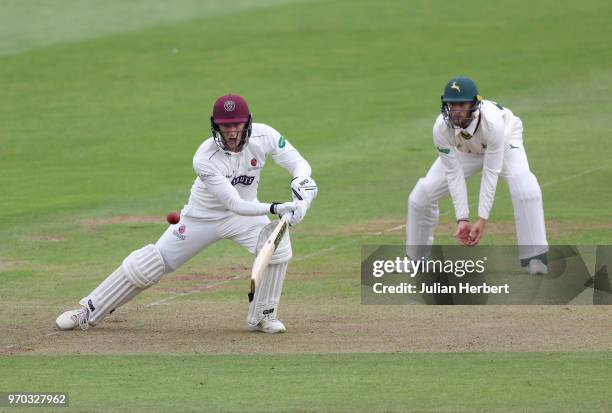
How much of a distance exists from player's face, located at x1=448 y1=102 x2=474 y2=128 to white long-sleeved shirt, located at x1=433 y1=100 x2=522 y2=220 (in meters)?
0.13

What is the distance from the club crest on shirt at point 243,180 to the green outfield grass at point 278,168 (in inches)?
46.8

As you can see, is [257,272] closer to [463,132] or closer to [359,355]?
[359,355]

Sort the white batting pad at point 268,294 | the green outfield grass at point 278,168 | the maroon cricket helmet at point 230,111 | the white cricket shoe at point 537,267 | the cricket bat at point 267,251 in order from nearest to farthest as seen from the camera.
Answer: the green outfield grass at point 278,168, the cricket bat at point 267,251, the maroon cricket helmet at point 230,111, the white batting pad at point 268,294, the white cricket shoe at point 537,267

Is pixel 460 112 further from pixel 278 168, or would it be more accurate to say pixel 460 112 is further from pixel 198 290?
pixel 278 168

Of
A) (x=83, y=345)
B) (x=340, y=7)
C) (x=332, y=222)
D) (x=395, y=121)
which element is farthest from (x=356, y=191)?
(x=340, y=7)

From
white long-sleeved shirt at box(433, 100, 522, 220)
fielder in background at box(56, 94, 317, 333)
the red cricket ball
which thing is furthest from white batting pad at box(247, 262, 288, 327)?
white long-sleeved shirt at box(433, 100, 522, 220)

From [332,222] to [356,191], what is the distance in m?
1.99

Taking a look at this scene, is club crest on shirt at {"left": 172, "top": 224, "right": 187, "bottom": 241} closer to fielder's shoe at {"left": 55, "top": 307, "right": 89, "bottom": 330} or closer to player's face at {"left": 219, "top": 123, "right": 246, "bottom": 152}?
player's face at {"left": 219, "top": 123, "right": 246, "bottom": 152}

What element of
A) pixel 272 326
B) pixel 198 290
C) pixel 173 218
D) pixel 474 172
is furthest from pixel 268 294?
pixel 474 172

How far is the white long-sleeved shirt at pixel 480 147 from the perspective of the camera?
11836 mm

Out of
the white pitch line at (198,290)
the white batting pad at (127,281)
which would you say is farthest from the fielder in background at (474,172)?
the white batting pad at (127,281)

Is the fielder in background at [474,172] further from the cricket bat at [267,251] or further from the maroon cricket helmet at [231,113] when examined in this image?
the maroon cricket helmet at [231,113]

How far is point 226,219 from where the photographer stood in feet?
33.8

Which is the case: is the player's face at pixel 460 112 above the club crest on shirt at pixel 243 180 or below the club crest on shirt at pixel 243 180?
above
